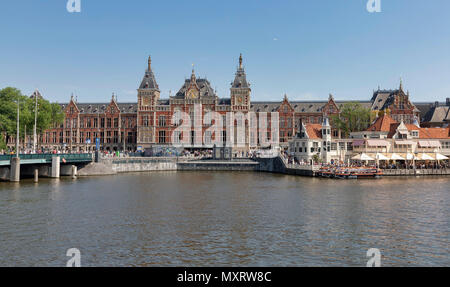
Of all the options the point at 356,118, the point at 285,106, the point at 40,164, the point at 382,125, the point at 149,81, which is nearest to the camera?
the point at 40,164

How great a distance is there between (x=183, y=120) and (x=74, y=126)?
42.8 metres

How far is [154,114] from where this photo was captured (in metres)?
143

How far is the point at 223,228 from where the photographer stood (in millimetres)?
34594

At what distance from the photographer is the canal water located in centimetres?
2659

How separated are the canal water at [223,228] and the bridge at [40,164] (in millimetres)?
10862

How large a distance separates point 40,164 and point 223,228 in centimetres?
5631

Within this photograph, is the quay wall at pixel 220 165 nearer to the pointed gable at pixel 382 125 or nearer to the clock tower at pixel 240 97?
the pointed gable at pixel 382 125

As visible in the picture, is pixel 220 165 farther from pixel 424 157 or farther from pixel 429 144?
pixel 429 144

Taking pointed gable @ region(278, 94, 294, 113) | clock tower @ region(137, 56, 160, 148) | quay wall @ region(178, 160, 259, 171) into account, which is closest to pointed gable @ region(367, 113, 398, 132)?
quay wall @ region(178, 160, 259, 171)

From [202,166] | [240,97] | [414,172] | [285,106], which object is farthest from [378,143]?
[240,97]

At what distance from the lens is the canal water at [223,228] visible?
1047 inches

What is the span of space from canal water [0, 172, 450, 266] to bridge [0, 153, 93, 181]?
1086cm

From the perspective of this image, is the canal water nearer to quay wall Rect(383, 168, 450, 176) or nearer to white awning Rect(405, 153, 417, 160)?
quay wall Rect(383, 168, 450, 176)

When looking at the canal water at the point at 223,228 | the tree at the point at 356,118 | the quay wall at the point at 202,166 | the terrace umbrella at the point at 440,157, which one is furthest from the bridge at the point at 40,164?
the terrace umbrella at the point at 440,157
